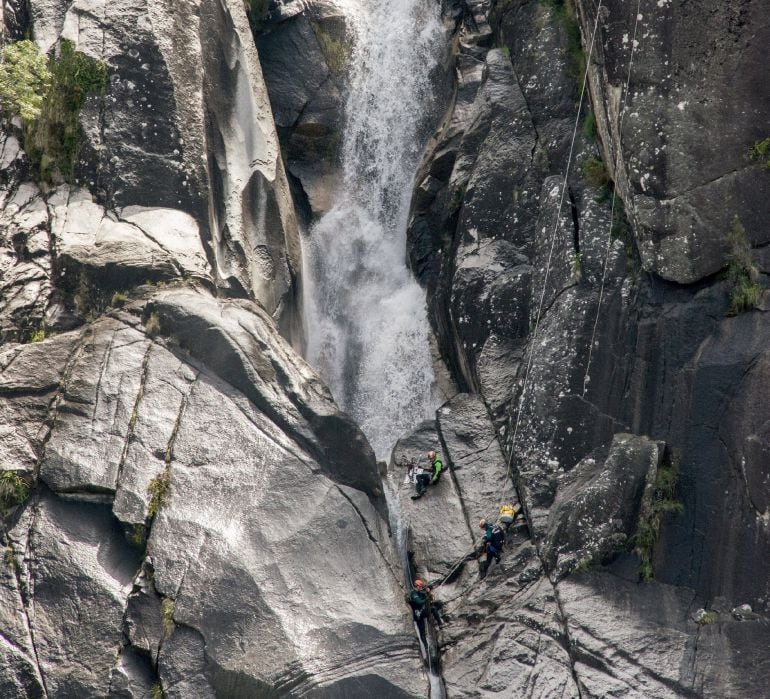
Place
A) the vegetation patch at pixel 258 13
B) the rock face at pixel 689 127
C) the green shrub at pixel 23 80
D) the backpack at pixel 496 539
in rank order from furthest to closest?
the vegetation patch at pixel 258 13 < the green shrub at pixel 23 80 < the backpack at pixel 496 539 < the rock face at pixel 689 127

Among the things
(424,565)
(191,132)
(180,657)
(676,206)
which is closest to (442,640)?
(424,565)

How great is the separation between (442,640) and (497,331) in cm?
624

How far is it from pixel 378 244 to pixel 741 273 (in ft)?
33.5

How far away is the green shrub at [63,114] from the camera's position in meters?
19.9

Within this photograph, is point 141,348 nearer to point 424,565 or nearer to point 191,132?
point 191,132

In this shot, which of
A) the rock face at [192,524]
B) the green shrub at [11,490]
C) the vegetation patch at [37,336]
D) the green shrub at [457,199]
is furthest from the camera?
the green shrub at [457,199]

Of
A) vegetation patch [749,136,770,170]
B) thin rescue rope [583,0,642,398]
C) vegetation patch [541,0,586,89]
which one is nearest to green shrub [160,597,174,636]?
thin rescue rope [583,0,642,398]

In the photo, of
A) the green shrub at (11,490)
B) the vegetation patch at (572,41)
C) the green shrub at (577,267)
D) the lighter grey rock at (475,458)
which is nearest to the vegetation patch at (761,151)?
the green shrub at (577,267)

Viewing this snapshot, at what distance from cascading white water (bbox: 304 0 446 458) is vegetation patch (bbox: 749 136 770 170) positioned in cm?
854

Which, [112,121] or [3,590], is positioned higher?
[112,121]

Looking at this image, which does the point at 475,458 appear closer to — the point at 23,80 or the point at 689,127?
the point at 689,127

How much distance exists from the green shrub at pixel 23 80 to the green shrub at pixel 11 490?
7.40 m

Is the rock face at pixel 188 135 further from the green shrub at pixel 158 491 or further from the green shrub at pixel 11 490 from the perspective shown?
the green shrub at pixel 11 490

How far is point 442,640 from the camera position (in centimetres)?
1731
